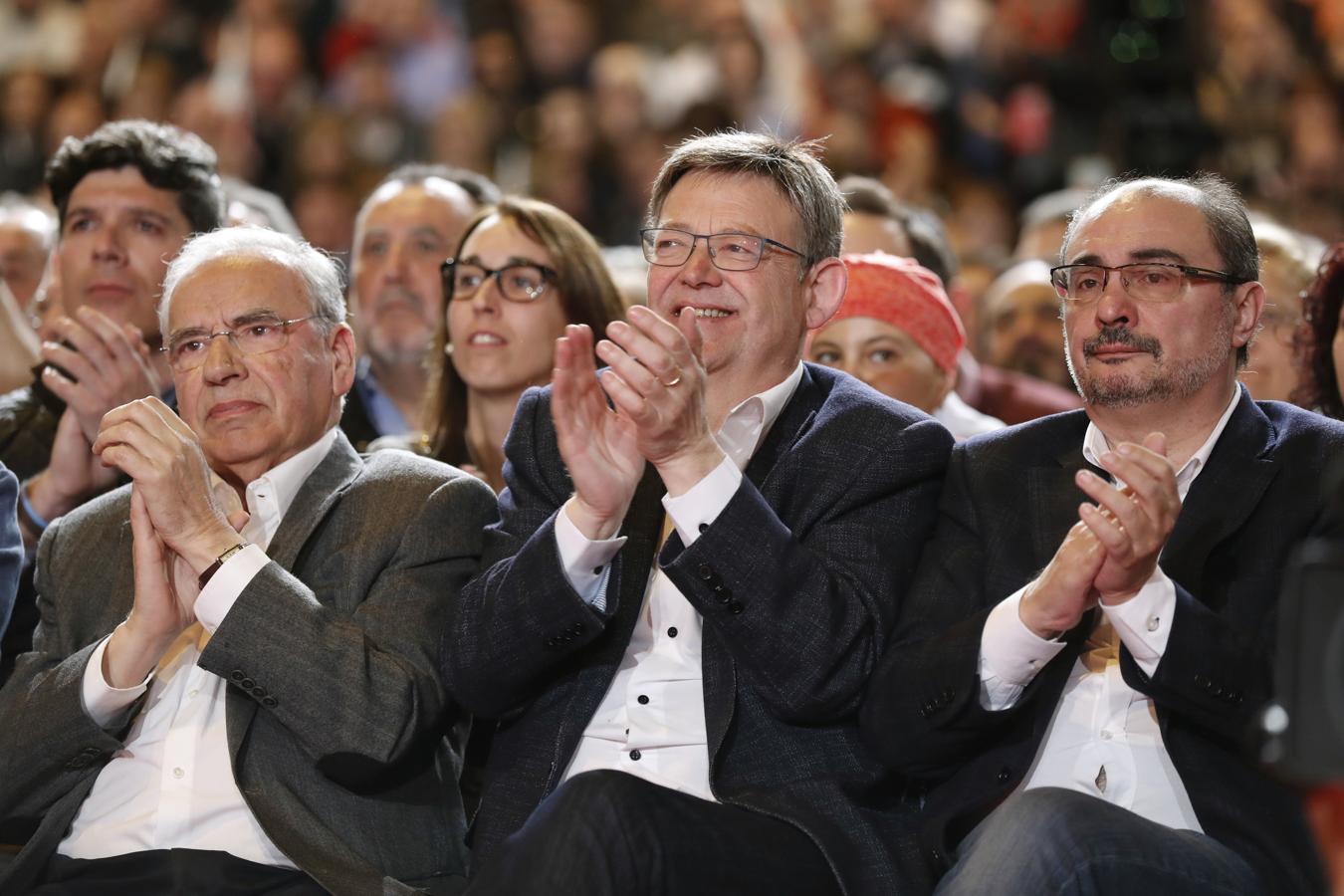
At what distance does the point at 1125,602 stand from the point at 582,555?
796 millimetres

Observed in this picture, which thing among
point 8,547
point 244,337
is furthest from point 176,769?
point 244,337

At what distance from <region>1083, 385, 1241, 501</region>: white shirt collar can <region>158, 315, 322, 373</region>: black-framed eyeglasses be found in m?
1.37

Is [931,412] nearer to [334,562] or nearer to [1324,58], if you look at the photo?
[334,562]

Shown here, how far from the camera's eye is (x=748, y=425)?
2887mm

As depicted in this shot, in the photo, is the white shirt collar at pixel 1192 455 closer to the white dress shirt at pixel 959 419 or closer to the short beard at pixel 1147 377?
the short beard at pixel 1147 377

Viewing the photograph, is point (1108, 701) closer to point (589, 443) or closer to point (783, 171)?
point (589, 443)

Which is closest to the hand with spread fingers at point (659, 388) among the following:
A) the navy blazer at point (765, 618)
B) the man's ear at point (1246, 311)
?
the navy blazer at point (765, 618)

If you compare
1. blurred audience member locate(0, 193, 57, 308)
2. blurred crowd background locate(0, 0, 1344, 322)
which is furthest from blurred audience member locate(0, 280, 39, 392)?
blurred crowd background locate(0, 0, 1344, 322)

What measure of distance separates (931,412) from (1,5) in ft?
21.6

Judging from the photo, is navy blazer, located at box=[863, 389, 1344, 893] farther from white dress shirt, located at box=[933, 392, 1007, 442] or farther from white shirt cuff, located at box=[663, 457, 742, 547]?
white dress shirt, located at box=[933, 392, 1007, 442]

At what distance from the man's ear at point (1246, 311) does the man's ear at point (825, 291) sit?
2.12 feet

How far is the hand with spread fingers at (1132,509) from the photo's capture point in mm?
2328

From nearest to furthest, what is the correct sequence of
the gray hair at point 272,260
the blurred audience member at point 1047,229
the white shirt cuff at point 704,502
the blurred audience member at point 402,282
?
the white shirt cuff at point 704,502 → the gray hair at point 272,260 → the blurred audience member at point 402,282 → the blurred audience member at point 1047,229

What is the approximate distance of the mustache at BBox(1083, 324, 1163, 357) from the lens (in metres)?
2.76
